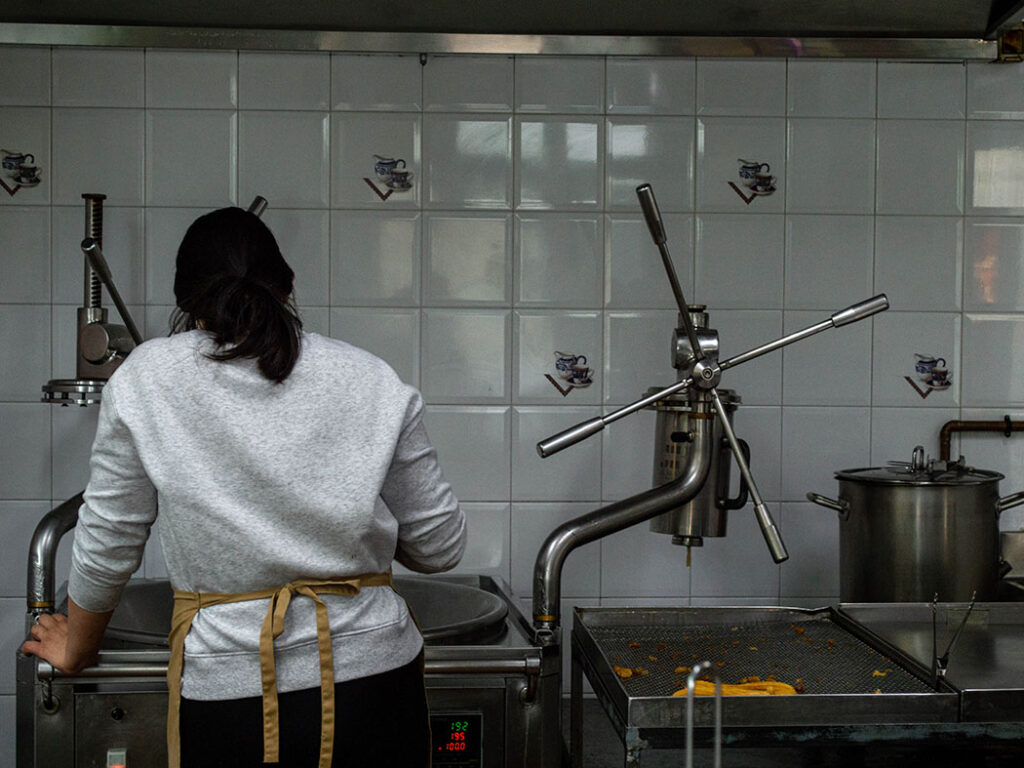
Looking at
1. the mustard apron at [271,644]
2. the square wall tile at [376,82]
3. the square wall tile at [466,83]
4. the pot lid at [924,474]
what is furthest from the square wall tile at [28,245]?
the pot lid at [924,474]

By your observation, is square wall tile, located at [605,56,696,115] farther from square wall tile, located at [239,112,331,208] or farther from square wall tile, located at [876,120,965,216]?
square wall tile, located at [239,112,331,208]

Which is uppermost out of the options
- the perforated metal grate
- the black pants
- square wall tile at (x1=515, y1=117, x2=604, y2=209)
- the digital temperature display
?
square wall tile at (x1=515, y1=117, x2=604, y2=209)

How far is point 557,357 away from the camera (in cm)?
207

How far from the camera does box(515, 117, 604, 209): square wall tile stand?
2.05 meters

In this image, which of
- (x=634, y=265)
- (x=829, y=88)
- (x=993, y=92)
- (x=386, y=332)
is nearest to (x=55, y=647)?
(x=386, y=332)

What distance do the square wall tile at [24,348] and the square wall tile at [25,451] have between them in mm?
28

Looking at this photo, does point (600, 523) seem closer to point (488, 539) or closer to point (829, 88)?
→ point (488, 539)

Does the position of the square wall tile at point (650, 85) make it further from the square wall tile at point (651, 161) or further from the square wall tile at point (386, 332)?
the square wall tile at point (386, 332)

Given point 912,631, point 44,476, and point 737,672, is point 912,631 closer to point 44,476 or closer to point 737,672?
point 737,672

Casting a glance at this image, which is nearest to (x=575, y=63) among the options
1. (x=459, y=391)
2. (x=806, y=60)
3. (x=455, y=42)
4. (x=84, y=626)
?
(x=455, y=42)

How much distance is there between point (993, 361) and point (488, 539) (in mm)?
1009

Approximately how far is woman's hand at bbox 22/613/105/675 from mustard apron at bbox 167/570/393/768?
26 cm

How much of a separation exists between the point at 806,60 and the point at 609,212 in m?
0.47

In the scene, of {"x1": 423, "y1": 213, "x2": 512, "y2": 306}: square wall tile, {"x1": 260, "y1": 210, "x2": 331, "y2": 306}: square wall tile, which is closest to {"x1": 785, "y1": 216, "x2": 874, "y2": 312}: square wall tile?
{"x1": 423, "y1": 213, "x2": 512, "y2": 306}: square wall tile
